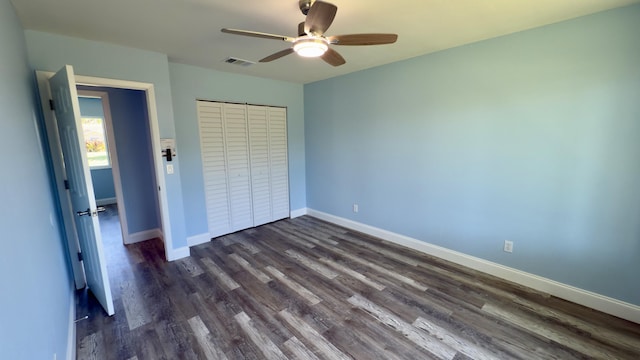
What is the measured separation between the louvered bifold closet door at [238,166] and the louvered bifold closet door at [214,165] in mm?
86

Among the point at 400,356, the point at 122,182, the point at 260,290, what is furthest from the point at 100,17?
the point at 400,356

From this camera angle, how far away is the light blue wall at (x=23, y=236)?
1.08 metres

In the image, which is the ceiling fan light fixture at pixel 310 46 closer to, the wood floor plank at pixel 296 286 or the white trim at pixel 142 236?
the wood floor plank at pixel 296 286

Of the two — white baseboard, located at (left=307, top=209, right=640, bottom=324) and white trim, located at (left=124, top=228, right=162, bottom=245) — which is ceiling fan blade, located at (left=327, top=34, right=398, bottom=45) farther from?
white trim, located at (left=124, top=228, right=162, bottom=245)

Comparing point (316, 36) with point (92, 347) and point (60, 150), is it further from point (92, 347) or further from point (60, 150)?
point (92, 347)

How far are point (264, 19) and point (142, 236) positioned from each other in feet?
12.6

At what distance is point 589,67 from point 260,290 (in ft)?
12.2

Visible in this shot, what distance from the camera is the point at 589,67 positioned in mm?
2273

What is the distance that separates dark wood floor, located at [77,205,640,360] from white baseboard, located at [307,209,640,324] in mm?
95

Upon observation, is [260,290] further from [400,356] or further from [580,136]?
[580,136]

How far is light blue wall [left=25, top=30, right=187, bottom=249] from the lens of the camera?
2.43 metres

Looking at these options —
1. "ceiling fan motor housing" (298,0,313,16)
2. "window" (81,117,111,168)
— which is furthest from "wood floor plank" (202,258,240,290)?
"window" (81,117,111,168)

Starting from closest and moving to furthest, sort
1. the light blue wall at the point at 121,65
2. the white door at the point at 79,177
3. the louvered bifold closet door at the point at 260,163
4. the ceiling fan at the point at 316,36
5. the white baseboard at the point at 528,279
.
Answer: the ceiling fan at the point at 316,36 → the white door at the point at 79,177 → the white baseboard at the point at 528,279 → the light blue wall at the point at 121,65 → the louvered bifold closet door at the point at 260,163

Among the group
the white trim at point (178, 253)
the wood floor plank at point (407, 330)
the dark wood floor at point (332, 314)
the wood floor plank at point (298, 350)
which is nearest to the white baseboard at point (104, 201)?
the dark wood floor at point (332, 314)
